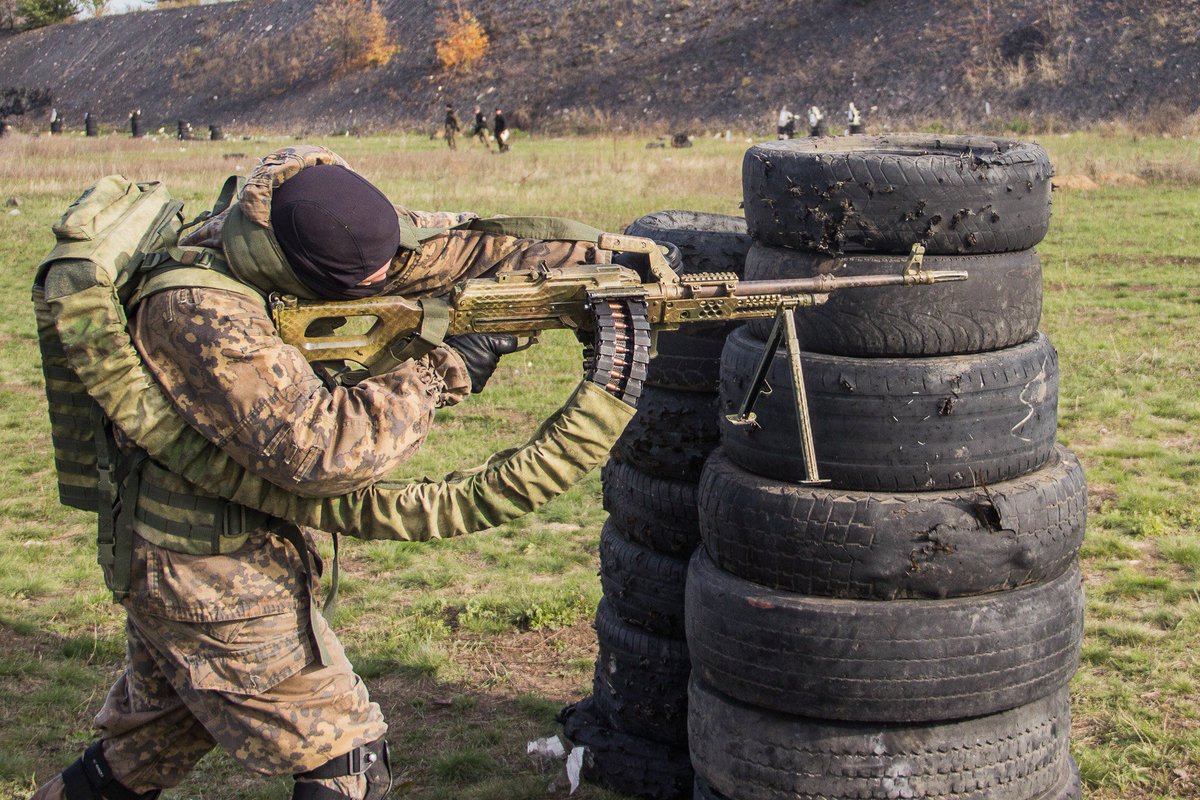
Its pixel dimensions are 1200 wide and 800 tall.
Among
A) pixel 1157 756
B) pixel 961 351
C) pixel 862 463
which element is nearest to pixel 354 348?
pixel 862 463

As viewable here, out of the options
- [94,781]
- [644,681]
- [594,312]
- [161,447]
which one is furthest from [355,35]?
[161,447]

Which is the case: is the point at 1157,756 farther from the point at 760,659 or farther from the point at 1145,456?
the point at 1145,456

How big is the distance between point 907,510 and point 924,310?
21.6 inches

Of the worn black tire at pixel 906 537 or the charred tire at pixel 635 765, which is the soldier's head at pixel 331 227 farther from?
the charred tire at pixel 635 765

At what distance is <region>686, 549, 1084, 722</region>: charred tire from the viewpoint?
3402 mm

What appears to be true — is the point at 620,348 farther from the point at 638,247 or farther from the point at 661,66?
the point at 661,66

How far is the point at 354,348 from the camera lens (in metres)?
3.44

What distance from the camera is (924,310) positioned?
342 centimetres

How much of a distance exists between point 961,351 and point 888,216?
43cm

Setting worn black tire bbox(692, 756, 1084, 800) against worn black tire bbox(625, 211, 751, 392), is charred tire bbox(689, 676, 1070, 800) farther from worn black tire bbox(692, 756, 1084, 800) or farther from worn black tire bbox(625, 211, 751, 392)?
worn black tire bbox(625, 211, 751, 392)

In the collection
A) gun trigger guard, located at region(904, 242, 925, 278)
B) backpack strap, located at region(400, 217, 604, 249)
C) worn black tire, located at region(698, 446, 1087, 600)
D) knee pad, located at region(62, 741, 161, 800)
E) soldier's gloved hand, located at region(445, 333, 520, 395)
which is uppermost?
backpack strap, located at region(400, 217, 604, 249)

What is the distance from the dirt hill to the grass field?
21.3 metres

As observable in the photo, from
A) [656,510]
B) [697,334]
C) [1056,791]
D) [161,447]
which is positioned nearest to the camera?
[161,447]

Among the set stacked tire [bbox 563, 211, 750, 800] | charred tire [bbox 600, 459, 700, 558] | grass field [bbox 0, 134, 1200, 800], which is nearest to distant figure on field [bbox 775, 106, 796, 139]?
grass field [bbox 0, 134, 1200, 800]
